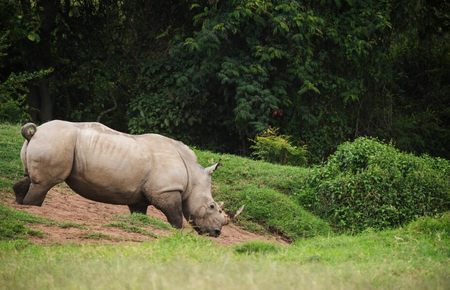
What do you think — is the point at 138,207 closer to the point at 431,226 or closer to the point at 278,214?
the point at 278,214

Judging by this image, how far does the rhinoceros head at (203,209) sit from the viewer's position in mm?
11406

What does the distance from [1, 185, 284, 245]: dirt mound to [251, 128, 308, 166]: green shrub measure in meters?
5.28

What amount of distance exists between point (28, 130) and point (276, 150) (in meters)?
8.96

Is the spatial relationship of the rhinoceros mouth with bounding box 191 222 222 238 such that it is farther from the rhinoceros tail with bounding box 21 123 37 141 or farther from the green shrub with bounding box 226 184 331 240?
the rhinoceros tail with bounding box 21 123 37 141

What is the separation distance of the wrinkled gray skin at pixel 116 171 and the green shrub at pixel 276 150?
7.18 meters


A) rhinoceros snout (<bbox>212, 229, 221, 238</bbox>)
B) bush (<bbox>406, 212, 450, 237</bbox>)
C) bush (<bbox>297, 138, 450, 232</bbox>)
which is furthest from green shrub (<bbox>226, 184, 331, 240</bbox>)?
bush (<bbox>406, 212, 450, 237</bbox>)

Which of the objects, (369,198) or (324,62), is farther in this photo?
(324,62)

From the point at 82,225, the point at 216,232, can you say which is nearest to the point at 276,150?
the point at 216,232

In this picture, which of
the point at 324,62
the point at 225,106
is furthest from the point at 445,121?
the point at 225,106

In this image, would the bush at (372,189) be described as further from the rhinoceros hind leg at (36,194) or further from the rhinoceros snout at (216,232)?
the rhinoceros hind leg at (36,194)

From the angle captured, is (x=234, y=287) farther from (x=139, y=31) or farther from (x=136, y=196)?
(x=139, y=31)

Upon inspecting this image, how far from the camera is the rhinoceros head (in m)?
11.4

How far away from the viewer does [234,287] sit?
5629 millimetres

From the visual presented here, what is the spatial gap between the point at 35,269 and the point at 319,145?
583 inches
